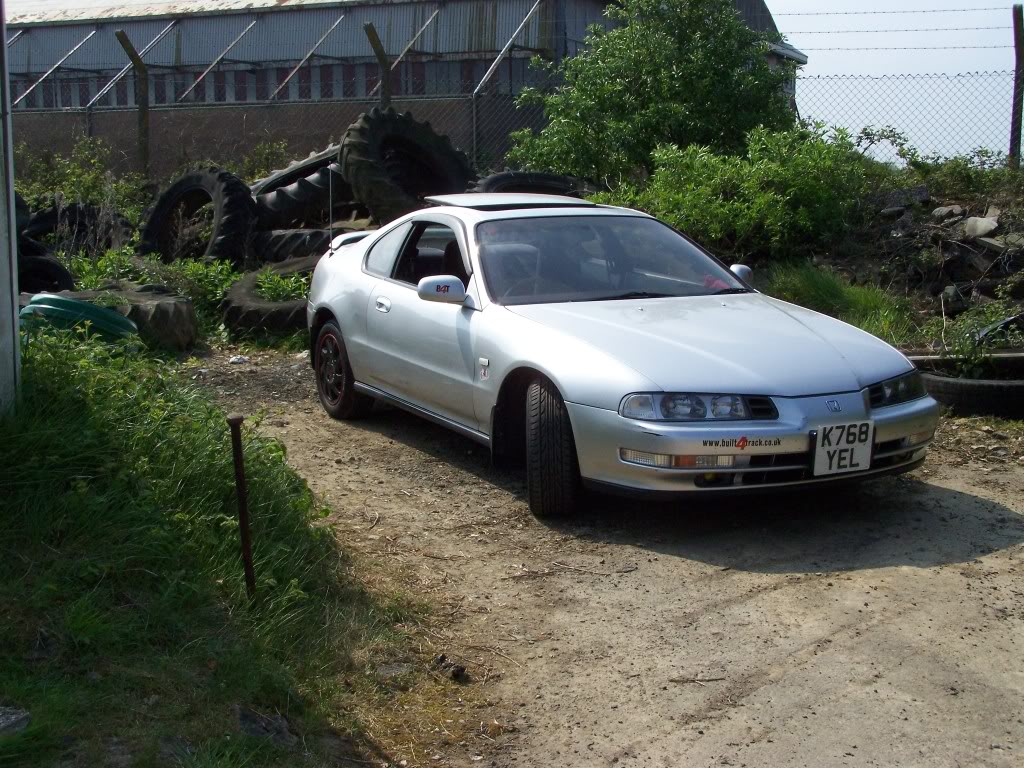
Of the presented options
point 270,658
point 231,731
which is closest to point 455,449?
point 270,658

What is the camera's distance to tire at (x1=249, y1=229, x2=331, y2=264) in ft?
40.4

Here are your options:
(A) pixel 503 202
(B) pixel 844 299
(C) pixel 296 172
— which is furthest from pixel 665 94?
(A) pixel 503 202

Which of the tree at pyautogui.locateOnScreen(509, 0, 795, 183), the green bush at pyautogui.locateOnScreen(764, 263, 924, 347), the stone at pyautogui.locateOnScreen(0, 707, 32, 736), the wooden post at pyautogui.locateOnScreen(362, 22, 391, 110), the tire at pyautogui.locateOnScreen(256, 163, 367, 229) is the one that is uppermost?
the wooden post at pyautogui.locateOnScreen(362, 22, 391, 110)

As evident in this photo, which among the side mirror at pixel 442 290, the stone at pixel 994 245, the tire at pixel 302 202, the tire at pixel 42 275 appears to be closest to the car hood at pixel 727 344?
the side mirror at pixel 442 290

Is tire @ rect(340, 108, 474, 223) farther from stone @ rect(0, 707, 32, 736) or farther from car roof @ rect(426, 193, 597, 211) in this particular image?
stone @ rect(0, 707, 32, 736)

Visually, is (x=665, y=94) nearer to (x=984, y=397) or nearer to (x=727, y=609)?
(x=984, y=397)

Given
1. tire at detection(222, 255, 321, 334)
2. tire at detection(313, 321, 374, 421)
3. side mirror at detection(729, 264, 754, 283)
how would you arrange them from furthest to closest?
tire at detection(222, 255, 321, 334) < tire at detection(313, 321, 374, 421) < side mirror at detection(729, 264, 754, 283)

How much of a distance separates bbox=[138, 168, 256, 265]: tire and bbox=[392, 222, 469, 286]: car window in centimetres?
577

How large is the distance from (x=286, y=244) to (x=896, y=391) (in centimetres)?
846

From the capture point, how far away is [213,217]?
1305cm

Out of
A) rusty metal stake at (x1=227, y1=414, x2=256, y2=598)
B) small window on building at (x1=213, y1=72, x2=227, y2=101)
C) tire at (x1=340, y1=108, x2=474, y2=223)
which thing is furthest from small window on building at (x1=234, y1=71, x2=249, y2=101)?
rusty metal stake at (x1=227, y1=414, x2=256, y2=598)

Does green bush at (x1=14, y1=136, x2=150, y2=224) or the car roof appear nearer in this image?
the car roof

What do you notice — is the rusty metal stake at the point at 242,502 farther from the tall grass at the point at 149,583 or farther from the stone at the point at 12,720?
the stone at the point at 12,720

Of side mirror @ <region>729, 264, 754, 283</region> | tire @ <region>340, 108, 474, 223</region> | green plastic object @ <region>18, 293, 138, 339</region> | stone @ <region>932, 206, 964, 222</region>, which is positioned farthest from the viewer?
tire @ <region>340, 108, 474, 223</region>
